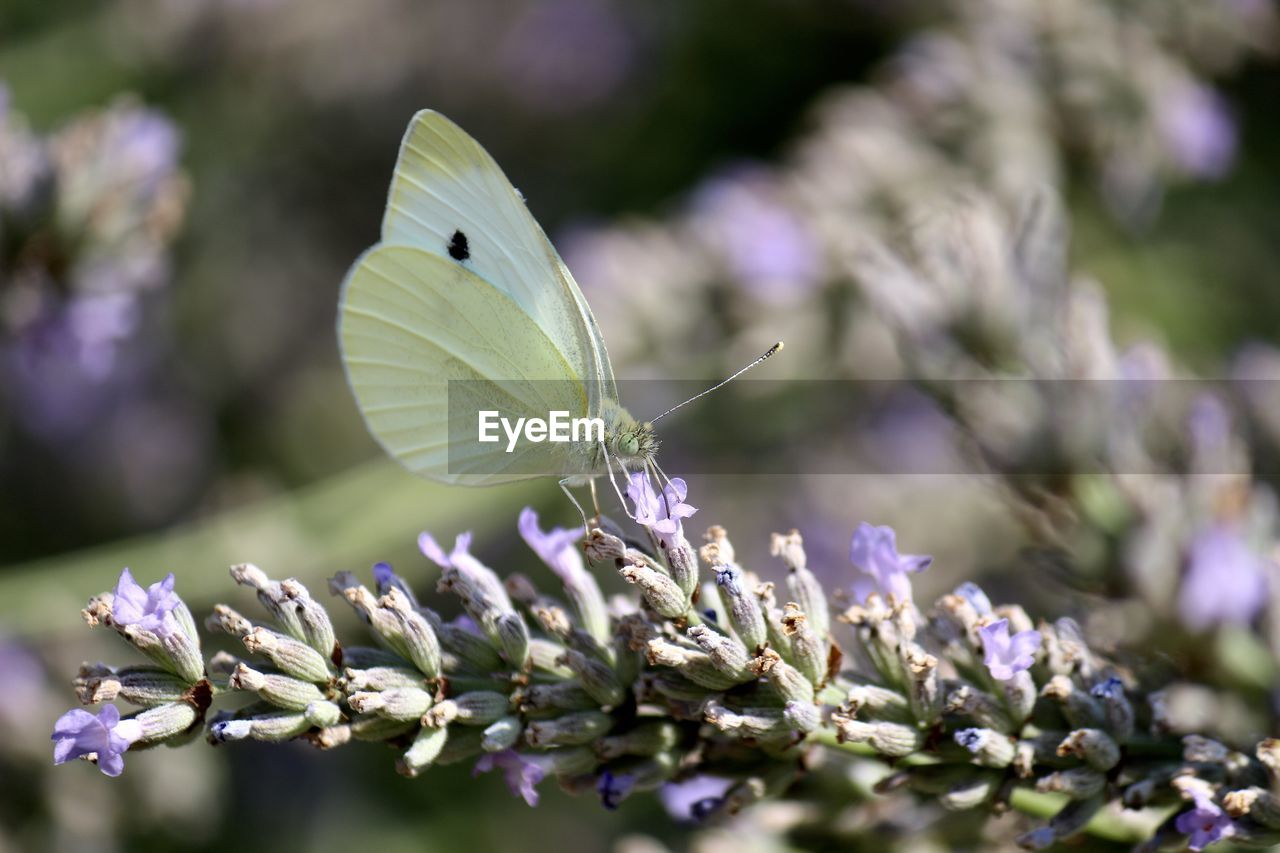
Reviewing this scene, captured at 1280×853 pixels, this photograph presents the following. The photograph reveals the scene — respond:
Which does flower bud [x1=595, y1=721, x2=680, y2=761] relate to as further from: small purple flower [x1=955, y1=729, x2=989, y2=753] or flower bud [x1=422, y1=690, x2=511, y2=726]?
small purple flower [x1=955, y1=729, x2=989, y2=753]

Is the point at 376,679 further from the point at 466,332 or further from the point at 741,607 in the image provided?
the point at 466,332

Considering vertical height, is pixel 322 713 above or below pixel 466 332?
below

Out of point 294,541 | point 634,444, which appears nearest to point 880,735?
point 634,444

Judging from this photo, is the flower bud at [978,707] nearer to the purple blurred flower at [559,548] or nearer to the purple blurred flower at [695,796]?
the purple blurred flower at [695,796]

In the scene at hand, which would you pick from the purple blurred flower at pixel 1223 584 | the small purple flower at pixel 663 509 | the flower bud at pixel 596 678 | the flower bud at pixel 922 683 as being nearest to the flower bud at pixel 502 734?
the flower bud at pixel 596 678

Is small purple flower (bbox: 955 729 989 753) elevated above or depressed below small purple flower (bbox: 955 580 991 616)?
below

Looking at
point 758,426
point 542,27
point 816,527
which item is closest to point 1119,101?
point 758,426

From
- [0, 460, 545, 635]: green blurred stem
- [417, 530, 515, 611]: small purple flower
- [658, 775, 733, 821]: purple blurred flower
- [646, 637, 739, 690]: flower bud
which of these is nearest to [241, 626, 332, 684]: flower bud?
[417, 530, 515, 611]: small purple flower
